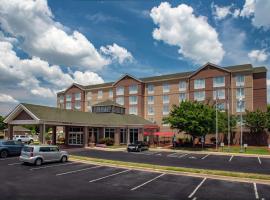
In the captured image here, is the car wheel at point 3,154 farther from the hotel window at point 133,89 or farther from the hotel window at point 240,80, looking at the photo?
the hotel window at point 240,80

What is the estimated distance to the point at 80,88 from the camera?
8019cm

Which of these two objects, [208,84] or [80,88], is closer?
[208,84]

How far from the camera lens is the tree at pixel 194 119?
40.4 metres

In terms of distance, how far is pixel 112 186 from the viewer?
49.4 feet

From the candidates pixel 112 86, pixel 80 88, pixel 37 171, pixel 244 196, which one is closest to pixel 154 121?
pixel 112 86

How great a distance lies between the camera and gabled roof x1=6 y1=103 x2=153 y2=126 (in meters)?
35.4

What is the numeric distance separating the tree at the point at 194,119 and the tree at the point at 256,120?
34.1ft

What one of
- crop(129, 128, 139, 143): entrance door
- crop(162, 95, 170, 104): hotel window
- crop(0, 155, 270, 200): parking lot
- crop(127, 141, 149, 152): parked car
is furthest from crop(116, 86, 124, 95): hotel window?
crop(0, 155, 270, 200): parking lot

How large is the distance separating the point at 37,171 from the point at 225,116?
3995cm

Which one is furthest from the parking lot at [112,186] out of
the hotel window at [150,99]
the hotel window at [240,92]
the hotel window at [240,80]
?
the hotel window at [150,99]

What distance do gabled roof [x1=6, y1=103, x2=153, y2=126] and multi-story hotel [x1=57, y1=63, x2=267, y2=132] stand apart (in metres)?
12.4

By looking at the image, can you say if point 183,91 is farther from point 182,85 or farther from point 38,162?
point 38,162

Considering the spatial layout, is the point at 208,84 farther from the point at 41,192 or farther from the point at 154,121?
the point at 41,192

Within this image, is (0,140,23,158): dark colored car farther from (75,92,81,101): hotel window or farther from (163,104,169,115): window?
(75,92,81,101): hotel window
